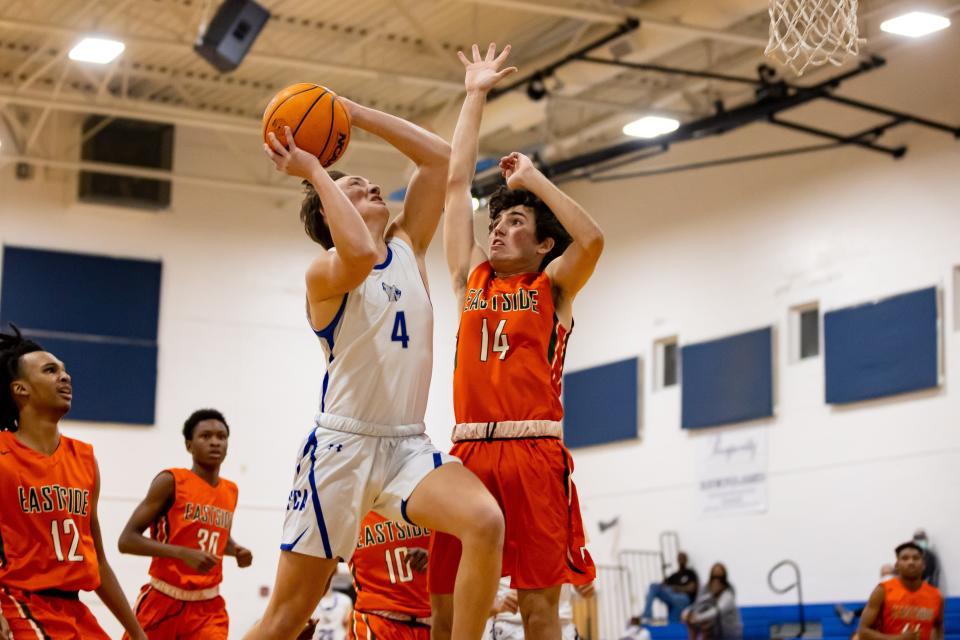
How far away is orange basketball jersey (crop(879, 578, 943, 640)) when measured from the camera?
11703 mm

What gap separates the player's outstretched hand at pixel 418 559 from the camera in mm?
5855

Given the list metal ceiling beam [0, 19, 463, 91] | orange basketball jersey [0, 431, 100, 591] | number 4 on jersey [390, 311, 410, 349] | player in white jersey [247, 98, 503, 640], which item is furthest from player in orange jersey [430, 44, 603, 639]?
metal ceiling beam [0, 19, 463, 91]

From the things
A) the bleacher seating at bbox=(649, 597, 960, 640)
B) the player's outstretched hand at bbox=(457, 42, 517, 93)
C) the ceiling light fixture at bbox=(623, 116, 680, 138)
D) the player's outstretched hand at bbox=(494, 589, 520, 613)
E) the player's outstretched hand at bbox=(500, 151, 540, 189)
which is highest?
the ceiling light fixture at bbox=(623, 116, 680, 138)

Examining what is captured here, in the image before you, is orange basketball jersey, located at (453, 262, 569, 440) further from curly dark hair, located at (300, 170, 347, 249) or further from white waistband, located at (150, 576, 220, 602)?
white waistband, located at (150, 576, 220, 602)

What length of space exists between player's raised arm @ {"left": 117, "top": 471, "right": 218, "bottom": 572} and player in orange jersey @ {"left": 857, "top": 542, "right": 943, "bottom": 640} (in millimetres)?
6335

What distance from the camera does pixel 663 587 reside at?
18172 mm

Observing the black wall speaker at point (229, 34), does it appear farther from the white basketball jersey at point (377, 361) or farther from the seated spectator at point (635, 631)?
the white basketball jersey at point (377, 361)

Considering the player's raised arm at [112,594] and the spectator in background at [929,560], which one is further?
the spectator in background at [929,560]

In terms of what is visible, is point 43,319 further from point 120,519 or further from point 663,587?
point 663,587

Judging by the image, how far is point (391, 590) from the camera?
19.3ft

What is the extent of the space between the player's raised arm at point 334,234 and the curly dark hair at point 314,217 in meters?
0.22

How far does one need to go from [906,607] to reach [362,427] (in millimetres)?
8274

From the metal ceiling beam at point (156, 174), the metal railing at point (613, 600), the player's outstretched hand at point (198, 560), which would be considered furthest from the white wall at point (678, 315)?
the player's outstretched hand at point (198, 560)

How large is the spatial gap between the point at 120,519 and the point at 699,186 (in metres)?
9.36
